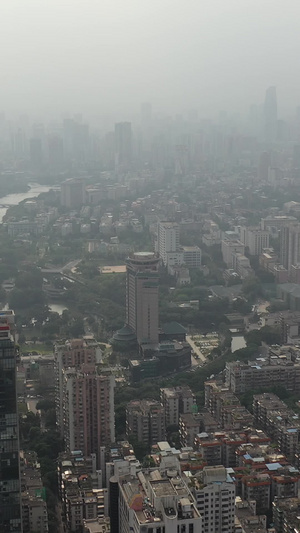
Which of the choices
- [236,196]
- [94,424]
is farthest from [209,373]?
[236,196]

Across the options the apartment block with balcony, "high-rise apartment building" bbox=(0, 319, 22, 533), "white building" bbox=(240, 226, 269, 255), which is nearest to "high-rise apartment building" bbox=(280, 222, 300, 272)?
"white building" bbox=(240, 226, 269, 255)

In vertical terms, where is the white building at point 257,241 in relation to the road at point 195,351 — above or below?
above

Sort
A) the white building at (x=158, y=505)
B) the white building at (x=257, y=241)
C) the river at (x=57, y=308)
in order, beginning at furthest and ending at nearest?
1. the white building at (x=257, y=241)
2. the river at (x=57, y=308)
3. the white building at (x=158, y=505)

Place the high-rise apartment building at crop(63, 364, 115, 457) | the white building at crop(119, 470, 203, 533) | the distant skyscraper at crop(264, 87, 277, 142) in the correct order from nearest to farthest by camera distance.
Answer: the white building at crop(119, 470, 203, 533) < the high-rise apartment building at crop(63, 364, 115, 457) < the distant skyscraper at crop(264, 87, 277, 142)

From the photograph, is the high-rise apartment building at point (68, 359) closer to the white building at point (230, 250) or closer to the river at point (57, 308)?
the river at point (57, 308)

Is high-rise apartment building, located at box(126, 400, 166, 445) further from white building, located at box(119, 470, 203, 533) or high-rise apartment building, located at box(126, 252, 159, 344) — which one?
white building, located at box(119, 470, 203, 533)

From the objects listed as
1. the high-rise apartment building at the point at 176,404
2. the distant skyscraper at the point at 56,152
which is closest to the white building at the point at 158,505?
the high-rise apartment building at the point at 176,404
